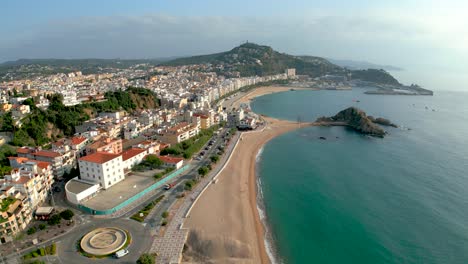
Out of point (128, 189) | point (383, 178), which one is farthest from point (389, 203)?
point (128, 189)

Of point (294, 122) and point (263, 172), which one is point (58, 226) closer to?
point (263, 172)

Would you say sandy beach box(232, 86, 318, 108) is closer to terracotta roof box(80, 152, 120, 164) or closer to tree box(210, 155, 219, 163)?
tree box(210, 155, 219, 163)

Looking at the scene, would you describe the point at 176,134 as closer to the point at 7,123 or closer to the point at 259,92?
the point at 7,123

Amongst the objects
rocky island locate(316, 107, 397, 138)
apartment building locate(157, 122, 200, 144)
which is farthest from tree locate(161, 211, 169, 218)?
rocky island locate(316, 107, 397, 138)

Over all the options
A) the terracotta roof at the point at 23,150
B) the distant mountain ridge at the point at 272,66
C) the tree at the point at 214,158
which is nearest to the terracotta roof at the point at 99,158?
the terracotta roof at the point at 23,150

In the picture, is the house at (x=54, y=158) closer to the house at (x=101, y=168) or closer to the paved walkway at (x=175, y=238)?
the house at (x=101, y=168)

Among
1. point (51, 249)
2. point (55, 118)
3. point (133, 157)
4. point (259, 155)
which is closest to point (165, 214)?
point (51, 249)
